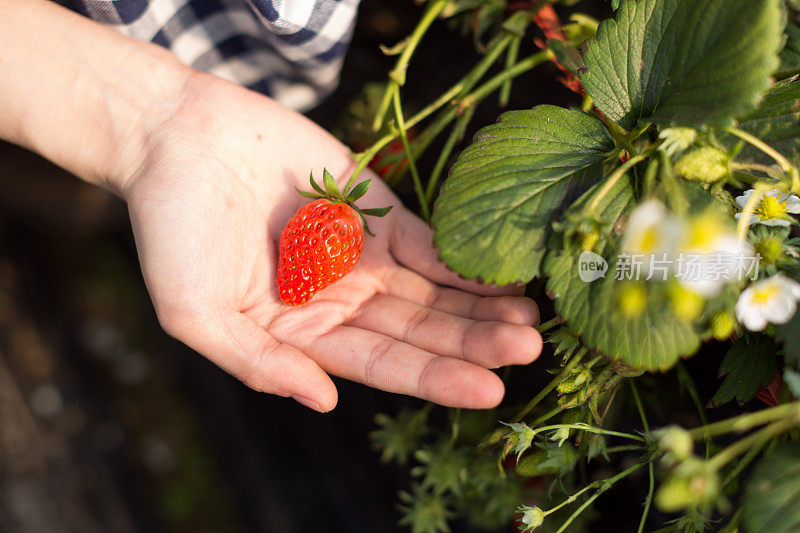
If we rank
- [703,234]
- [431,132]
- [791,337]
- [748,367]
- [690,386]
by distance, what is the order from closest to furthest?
[703,234]
[791,337]
[748,367]
[690,386]
[431,132]

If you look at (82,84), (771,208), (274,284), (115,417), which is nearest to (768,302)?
(771,208)

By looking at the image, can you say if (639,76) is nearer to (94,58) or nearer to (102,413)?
(94,58)

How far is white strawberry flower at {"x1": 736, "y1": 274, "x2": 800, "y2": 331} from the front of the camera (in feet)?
1.81

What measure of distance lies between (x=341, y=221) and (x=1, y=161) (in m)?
1.31

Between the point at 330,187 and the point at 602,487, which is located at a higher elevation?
the point at 330,187

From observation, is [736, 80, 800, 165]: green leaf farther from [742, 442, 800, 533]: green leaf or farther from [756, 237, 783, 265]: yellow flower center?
[742, 442, 800, 533]: green leaf

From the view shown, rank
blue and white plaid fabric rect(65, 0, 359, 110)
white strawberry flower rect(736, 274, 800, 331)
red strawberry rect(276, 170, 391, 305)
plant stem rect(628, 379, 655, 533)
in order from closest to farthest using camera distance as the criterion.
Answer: white strawberry flower rect(736, 274, 800, 331), plant stem rect(628, 379, 655, 533), red strawberry rect(276, 170, 391, 305), blue and white plaid fabric rect(65, 0, 359, 110)

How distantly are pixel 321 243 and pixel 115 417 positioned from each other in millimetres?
1328

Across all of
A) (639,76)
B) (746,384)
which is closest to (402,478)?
(746,384)

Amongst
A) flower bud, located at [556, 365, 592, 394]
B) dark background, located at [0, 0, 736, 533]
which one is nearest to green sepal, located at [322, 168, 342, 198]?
→ flower bud, located at [556, 365, 592, 394]

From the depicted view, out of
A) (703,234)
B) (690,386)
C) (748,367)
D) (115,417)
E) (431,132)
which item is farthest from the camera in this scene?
(115,417)

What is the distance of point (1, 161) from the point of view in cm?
159

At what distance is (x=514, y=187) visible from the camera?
0.65m

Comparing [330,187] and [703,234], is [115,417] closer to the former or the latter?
[330,187]
